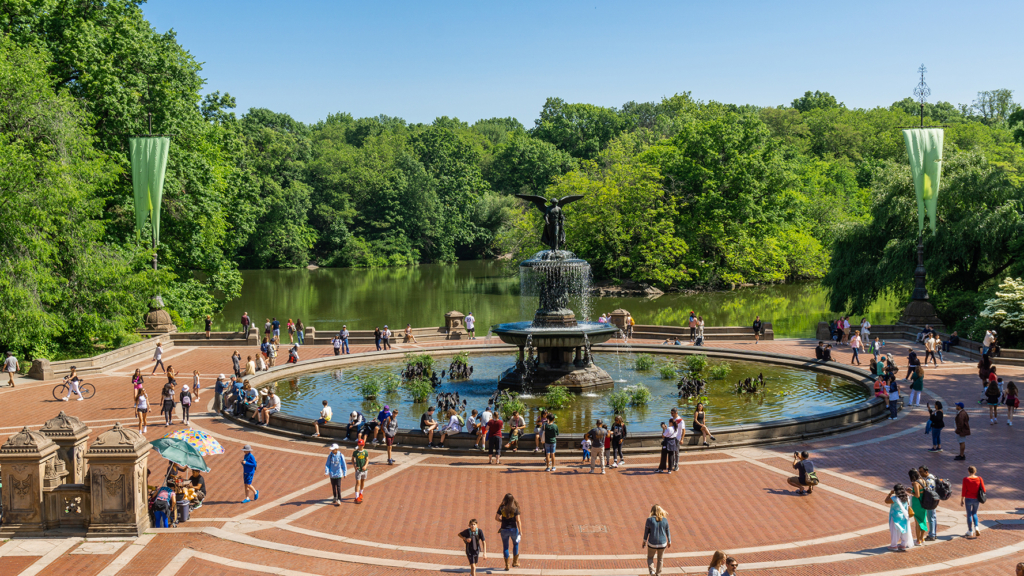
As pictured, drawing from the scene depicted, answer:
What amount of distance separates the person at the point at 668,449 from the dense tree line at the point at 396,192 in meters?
26.1

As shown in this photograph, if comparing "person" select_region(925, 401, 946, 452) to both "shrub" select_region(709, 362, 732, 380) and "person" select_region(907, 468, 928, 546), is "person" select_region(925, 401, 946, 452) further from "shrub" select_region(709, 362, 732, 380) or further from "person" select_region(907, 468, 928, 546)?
"shrub" select_region(709, 362, 732, 380)

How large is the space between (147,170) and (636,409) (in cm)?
2558

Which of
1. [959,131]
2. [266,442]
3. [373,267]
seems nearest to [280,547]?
[266,442]

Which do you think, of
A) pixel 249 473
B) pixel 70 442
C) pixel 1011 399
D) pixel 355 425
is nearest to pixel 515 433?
pixel 355 425

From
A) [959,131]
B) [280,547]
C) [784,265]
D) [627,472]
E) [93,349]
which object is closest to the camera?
[280,547]

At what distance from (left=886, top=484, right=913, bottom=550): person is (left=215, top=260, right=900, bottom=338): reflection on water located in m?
29.5

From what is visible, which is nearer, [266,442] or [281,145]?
[266,442]

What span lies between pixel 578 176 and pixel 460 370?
45.3m

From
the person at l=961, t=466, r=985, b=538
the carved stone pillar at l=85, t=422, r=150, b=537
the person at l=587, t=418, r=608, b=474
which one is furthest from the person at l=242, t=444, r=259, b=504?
the person at l=961, t=466, r=985, b=538

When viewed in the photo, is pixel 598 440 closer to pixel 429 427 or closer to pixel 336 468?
pixel 429 427

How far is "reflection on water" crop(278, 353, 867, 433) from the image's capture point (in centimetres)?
2347

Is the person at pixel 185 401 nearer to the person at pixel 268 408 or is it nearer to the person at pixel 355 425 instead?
the person at pixel 268 408

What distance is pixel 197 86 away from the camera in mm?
47375

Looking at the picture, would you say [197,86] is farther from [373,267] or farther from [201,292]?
[373,267]
